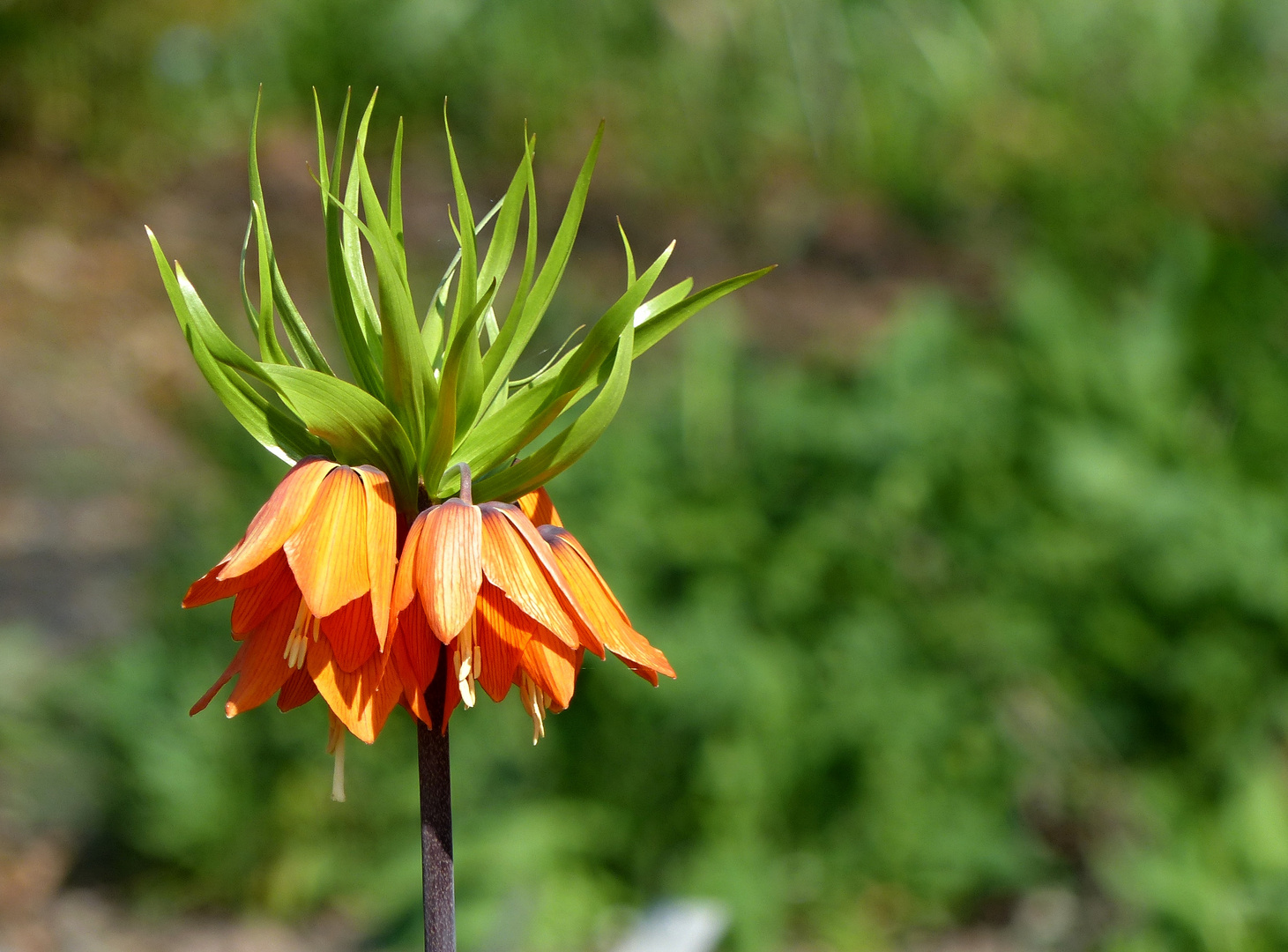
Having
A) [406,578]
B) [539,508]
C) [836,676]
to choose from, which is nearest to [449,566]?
[406,578]

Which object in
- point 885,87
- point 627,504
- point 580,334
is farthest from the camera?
point 885,87

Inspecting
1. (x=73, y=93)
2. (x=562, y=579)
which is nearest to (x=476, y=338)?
(x=562, y=579)

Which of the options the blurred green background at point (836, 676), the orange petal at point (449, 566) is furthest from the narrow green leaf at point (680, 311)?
the blurred green background at point (836, 676)

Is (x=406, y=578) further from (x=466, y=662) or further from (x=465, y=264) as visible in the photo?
(x=465, y=264)

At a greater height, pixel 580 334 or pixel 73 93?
pixel 73 93

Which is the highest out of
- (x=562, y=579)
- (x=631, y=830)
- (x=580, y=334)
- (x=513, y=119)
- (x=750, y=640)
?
(x=513, y=119)

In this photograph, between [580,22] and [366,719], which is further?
[580,22]

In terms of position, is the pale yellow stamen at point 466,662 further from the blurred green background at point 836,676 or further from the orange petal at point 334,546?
the blurred green background at point 836,676

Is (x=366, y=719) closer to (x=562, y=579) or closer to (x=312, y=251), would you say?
(x=562, y=579)
